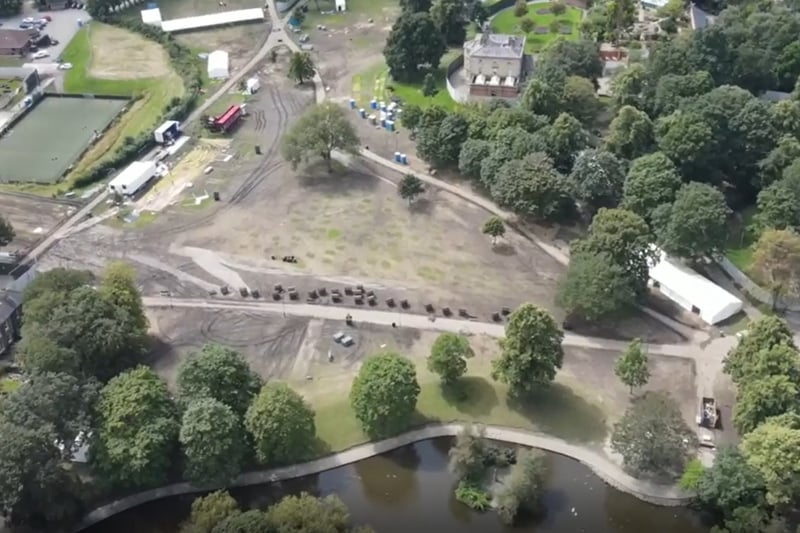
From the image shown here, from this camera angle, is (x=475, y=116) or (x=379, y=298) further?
(x=475, y=116)

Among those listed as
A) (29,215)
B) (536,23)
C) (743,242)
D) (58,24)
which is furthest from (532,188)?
(58,24)

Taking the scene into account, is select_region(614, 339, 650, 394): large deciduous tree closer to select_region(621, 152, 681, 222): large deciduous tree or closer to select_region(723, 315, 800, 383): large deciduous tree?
select_region(723, 315, 800, 383): large deciduous tree

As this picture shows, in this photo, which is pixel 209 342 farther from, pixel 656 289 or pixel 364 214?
pixel 656 289

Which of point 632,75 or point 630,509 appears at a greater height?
point 632,75

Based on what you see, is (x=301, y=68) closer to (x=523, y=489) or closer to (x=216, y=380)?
(x=216, y=380)

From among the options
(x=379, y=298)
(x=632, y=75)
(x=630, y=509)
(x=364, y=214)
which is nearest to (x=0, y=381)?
(x=379, y=298)

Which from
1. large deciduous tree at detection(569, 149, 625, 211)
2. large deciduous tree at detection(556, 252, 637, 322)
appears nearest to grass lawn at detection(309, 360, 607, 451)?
large deciduous tree at detection(556, 252, 637, 322)

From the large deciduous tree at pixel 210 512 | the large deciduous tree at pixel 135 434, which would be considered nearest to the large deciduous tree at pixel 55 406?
the large deciduous tree at pixel 135 434
